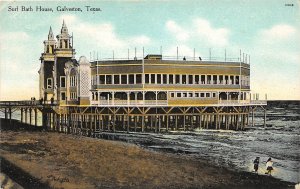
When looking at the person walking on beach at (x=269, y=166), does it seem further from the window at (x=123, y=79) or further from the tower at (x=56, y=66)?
the tower at (x=56, y=66)

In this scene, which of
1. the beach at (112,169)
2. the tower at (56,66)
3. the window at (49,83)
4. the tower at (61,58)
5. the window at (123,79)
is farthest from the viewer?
the window at (49,83)

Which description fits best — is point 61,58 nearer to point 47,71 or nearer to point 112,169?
point 47,71

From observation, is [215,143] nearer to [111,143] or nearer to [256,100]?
[111,143]

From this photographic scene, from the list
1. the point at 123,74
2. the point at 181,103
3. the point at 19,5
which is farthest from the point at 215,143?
the point at 19,5
